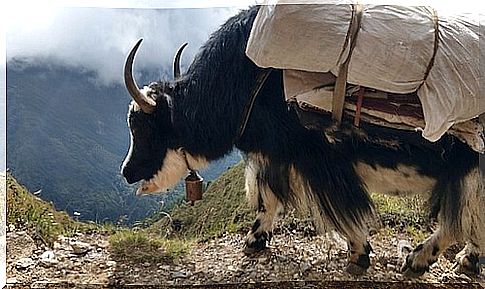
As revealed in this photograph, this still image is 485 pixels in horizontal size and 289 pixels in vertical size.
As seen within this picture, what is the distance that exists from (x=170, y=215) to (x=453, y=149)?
691mm

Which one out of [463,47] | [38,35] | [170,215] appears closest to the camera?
[463,47]

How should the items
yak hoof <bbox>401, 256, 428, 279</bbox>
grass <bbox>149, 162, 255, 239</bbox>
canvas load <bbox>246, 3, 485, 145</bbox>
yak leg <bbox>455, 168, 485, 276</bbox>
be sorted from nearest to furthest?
canvas load <bbox>246, 3, 485, 145</bbox>, yak leg <bbox>455, 168, 485, 276</bbox>, yak hoof <bbox>401, 256, 428, 279</bbox>, grass <bbox>149, 162, 255, 239</bbox>

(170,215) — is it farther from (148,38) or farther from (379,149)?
(379,149)

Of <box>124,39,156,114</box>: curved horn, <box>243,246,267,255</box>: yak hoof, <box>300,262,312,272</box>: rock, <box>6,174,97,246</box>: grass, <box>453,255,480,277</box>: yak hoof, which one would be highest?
<box>124,39,156,114</box>: curved horn

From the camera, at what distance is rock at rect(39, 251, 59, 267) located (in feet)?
5.87

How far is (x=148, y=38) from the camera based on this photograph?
177 cm

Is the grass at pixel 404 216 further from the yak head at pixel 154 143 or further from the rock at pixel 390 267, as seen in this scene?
the yak head at pixel 154 143

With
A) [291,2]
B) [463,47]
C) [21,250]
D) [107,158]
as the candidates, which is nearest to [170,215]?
[107,158]

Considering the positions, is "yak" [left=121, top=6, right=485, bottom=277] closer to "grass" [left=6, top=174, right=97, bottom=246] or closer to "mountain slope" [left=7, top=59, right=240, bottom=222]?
"mountain slope" [left=7, top=59, right=240, bottom=222]

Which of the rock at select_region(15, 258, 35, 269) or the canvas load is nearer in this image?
the canvas load

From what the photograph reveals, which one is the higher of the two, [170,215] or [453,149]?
[453,149]

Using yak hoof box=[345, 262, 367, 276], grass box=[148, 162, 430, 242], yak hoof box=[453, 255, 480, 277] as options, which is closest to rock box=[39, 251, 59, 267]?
grass box=[148, 162, 430, 242]

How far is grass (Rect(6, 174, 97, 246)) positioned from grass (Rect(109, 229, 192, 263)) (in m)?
0.09

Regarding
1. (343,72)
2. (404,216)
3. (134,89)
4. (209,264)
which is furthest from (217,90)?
(404,216)
